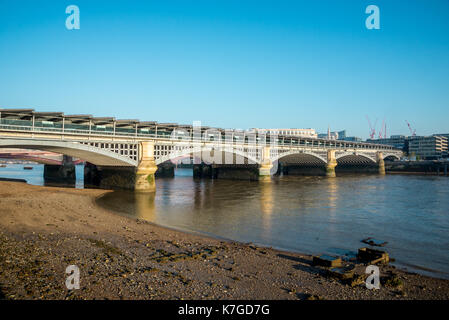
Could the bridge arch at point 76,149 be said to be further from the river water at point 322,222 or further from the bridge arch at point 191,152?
the river water at point 322,222

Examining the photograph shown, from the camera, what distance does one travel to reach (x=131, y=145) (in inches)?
1443

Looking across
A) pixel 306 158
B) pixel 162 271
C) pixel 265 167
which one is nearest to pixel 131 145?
pixel 265 167

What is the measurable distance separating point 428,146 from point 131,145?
17442 cm

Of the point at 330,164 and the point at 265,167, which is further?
the point at 330,164

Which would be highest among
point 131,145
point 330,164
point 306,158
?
point 131,145

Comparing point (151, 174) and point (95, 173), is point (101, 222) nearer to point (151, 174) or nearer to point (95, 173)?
point (151, 174)

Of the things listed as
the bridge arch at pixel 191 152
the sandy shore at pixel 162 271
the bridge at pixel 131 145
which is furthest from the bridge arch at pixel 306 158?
the sandy shore at pixel 162 271

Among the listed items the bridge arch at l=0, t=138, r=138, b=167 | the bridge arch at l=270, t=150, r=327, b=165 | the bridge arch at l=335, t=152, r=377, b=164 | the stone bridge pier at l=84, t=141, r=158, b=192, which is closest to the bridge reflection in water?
the stone bridge pier at l=84, t=141, r=158, b=192

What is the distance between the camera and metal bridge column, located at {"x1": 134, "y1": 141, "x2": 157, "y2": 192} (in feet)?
118

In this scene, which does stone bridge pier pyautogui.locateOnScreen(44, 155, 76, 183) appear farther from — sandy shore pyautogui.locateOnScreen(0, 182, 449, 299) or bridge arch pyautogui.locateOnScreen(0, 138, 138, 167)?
sandy shore pyautogui.locateOnScreen(0, 182, 449, 299)

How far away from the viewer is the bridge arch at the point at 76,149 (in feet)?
92.6

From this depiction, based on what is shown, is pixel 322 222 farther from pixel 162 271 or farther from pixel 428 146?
pixel 428 146

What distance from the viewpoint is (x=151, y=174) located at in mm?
37000

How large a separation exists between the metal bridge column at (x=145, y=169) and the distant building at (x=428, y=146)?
520 feet
